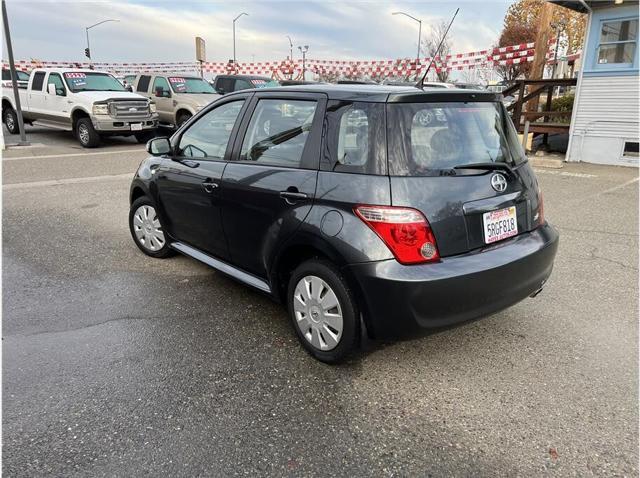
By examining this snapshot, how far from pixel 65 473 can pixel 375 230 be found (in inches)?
73.5

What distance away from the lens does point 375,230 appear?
8.57 feet

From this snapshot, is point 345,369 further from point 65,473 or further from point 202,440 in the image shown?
point 65,473

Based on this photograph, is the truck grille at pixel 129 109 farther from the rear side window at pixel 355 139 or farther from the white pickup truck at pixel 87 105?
the rear side window at pixel 355 139

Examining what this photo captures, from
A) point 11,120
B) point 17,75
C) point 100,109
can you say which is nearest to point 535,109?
point 100,109

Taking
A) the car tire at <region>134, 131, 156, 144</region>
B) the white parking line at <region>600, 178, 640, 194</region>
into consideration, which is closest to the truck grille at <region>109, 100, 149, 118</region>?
the car tire at <region>134, 131, 156, 144</region>

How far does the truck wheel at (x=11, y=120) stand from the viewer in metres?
14.8

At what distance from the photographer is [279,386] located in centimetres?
283

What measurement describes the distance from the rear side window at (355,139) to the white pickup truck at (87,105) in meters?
11.1

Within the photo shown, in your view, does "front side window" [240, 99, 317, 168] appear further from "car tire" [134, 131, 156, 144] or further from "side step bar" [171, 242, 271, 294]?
"car tire" [134, 131, 156, 144]

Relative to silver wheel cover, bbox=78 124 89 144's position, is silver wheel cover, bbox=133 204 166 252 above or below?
below

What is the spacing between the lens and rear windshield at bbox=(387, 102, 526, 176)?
105 inches

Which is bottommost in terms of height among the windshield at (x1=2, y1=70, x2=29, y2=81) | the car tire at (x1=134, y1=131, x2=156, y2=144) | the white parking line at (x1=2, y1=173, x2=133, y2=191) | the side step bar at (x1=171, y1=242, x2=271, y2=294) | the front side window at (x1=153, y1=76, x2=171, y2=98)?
the white parking line at (x1=2, y1=173, x2=133, y2=191)

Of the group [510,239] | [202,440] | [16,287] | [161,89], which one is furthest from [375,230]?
[161,89]

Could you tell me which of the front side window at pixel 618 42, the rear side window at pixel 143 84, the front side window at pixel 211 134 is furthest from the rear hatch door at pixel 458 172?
the rear side window at pixel 143 84
